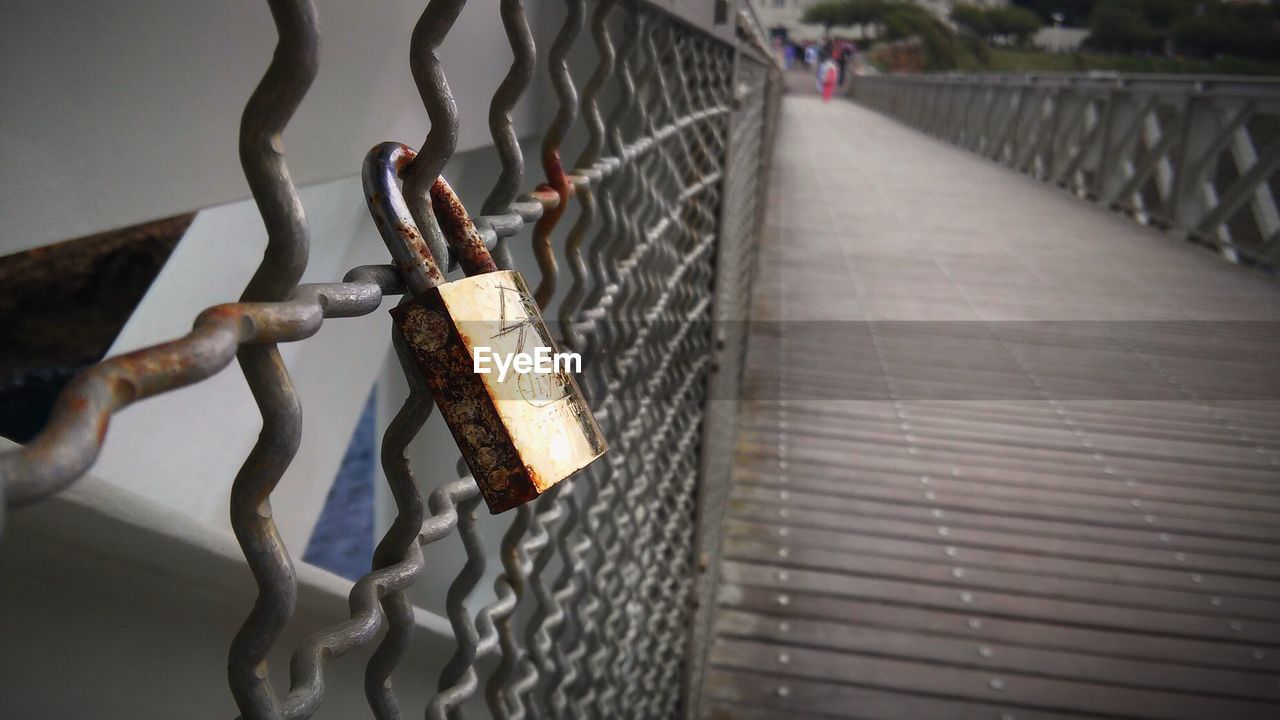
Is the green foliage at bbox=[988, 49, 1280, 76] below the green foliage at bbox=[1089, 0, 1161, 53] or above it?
below

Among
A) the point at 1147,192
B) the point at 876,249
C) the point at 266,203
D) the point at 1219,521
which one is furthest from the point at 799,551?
the point at 1147,192

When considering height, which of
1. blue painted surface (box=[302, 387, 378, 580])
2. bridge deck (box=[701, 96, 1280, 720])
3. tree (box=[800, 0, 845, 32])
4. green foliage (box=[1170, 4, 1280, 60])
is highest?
tree (box=[800, 0, 845, 32])

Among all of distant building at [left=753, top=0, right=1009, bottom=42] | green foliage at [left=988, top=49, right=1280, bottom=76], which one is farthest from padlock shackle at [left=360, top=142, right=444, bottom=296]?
distant building at [left=753, top=0, right=1009, bottom=42]

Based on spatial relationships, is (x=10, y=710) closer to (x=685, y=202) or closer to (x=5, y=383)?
(x=685, y=202)

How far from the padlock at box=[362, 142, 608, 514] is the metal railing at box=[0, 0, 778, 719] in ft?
0.07

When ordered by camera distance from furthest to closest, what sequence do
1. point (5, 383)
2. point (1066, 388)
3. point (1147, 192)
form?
1. point (5, 383)
2. point (1147, 192)
3. point (1066, 388)

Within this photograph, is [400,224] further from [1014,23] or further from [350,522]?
[1014,23]

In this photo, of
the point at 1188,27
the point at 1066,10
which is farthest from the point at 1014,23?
the point at 1188,27

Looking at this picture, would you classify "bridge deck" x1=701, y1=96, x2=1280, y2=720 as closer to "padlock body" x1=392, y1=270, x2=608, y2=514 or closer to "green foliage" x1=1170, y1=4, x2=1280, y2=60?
A: "padlock body" x1=392, y1=270, x2=608, y2=514

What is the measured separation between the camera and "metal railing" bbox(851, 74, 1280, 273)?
18.6 feet

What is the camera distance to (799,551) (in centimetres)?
295

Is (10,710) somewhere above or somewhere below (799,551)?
above

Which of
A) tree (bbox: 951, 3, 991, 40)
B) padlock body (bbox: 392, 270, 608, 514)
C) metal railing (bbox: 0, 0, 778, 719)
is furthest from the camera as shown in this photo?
tree (bbox: 951, 3, 991, 40)

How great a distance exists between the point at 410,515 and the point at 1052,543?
277cm
